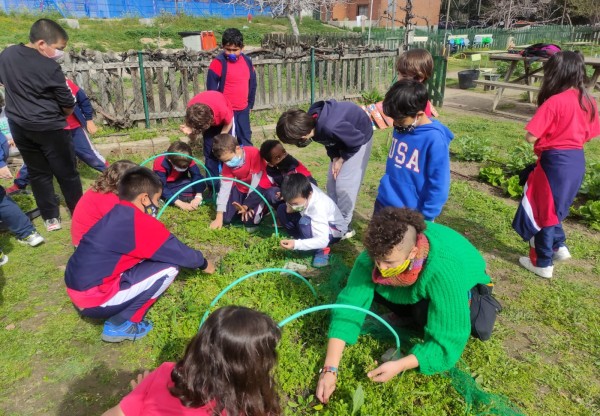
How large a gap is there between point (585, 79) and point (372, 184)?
113 inches

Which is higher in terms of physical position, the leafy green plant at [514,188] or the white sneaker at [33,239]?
the leafy green plant at [514,188]

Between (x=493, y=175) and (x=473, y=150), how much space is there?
96cm

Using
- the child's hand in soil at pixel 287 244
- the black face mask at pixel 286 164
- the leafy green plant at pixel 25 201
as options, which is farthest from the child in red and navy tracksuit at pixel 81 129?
the child's hand in soil at pixel 287 244

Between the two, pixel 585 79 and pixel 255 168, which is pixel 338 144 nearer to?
pixel 255 168

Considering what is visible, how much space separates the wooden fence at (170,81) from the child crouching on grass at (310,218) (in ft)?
16.1

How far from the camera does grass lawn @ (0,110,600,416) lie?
8.32 feet

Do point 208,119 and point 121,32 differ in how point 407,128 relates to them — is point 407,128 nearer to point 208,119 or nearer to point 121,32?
point 208,119

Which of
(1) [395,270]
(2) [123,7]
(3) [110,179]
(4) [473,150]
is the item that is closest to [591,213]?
(4) [473,150]

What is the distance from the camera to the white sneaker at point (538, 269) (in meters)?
3.73

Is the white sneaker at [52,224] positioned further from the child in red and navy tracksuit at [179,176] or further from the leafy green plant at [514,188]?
the leafy green plant at [514,188]

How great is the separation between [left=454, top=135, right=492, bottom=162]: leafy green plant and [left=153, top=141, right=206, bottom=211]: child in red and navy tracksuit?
13.3 ft

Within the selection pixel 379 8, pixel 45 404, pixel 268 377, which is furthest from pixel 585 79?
pixel 379 8

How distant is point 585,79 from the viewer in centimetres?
338

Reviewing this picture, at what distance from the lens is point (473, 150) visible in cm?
666
